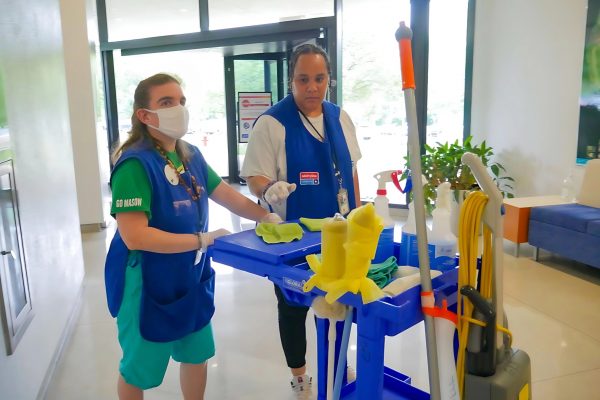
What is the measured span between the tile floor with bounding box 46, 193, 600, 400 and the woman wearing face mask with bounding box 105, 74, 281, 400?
754mm

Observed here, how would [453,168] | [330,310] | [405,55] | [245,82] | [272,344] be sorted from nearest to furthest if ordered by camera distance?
[405,55] → [330,310] → [272,344] → [453,168] → [245,82]

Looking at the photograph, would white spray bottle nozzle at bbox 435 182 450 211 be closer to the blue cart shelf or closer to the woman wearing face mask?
the blue cart shelf

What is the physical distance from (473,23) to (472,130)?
121 centimetres

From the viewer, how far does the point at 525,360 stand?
3.70ft

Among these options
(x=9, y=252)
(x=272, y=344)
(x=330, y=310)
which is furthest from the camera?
(x=272, y=344)

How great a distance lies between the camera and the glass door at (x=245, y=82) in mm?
7098

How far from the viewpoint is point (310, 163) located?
73.6 inches

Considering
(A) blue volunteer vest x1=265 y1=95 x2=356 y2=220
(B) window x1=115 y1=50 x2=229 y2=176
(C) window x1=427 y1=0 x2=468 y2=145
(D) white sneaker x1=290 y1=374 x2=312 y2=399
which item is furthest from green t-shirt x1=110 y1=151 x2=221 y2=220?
(B) window x1=115 y1=50 x2=229 y2=176

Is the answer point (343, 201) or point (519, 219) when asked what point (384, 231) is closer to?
point (343, 201)

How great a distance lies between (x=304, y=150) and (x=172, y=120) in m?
0.53

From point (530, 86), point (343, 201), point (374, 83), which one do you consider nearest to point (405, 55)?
point (343, 201)

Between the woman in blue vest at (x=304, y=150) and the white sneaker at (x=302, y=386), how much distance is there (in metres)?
0.73

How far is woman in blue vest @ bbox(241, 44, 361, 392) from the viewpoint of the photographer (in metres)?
1.85

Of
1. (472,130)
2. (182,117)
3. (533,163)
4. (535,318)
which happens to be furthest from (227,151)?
(182,117)
